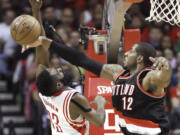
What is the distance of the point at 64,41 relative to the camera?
8.95 meters

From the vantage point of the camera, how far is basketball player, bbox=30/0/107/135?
479cm

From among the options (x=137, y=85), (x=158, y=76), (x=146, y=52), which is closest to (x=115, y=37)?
(x=146, y=52)

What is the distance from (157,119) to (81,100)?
846 millimetres

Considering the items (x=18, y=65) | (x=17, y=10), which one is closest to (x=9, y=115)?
(x=18, y=65)

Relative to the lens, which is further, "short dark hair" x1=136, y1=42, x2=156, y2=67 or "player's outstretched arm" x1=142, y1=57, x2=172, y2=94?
"short dark hair" x1=136, y1=42, x2=156, y2=67

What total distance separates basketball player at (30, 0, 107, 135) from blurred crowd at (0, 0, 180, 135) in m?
2.86

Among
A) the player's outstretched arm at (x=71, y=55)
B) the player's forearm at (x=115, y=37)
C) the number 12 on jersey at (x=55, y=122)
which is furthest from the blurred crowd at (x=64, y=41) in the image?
the player's outstretched arm at (x=71, y=55)

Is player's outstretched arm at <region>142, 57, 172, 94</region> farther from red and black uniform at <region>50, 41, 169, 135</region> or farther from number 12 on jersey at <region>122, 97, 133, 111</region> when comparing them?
number 12 on jersey at <region>122, 97, 133, 111</region>

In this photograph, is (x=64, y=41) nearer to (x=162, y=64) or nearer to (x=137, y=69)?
(x=137, y=69)

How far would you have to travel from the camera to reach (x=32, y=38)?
16.8ft

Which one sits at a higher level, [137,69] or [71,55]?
[71,55]

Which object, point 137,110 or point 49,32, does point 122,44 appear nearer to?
point 49,32

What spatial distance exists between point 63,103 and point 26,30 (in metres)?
0.89

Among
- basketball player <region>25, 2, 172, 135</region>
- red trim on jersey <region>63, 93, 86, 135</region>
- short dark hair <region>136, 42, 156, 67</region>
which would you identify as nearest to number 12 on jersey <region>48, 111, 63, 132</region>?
red trim on jersey <region>63, 93, 86, 135</region>
